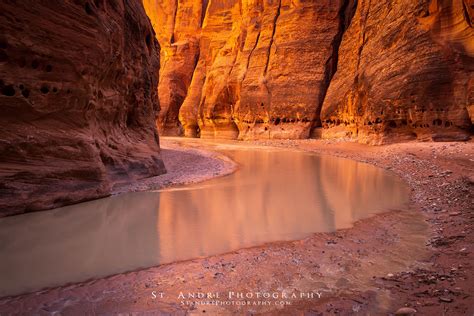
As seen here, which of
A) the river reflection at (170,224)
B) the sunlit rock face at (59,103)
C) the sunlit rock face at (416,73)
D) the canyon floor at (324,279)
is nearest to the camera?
the canyon floor at (324,279)

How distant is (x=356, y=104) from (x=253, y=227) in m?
17.3

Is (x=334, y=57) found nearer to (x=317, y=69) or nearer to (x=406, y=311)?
(x=317, y=69)

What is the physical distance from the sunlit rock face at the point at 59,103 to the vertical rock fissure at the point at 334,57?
18.6 meters

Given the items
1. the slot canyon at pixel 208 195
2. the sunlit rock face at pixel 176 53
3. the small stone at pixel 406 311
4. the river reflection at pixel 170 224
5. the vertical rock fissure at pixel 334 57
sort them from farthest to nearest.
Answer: the sunlit rock face at pixel 176 53
the vertical rock fissure at pixel 334 57
the river reflection at pixel 170 224
the slot canyon at pixel 208 195
the small stone at pixel 406 311

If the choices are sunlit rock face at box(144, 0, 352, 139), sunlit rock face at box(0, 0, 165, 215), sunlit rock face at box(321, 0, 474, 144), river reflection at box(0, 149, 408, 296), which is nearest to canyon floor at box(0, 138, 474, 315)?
river reflection at box(0, 149, 408, 296)

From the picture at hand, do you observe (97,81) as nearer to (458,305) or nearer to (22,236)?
(22,236)

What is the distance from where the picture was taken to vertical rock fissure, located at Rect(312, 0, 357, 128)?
24.8 metres

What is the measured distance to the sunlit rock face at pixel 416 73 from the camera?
44.1 feet

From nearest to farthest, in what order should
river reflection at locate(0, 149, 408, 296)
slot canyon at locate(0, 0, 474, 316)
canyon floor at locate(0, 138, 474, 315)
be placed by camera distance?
canyon floor at locate(0, 138, 474, 315) < slot canyon at locate(0, 0, 474, 316) < river reflection at locate(0, 149, 408, 296)

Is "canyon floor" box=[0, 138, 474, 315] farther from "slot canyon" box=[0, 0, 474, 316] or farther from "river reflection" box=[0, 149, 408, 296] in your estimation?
"river reflection" box=[0, 149, 408, 296]

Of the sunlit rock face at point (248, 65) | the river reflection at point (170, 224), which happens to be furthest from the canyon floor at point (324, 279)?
the sunlit rock face at point (248, 65)

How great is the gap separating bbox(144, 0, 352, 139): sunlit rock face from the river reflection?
17641 mm

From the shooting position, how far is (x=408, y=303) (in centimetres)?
268

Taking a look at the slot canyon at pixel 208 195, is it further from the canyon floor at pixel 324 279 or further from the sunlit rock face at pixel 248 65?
the sunlit rock face at pixel 248 65
